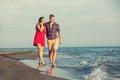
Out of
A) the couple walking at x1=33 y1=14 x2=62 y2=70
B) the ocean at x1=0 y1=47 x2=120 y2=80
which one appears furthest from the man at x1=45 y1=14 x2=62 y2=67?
the ocean at x1=0 y1=47 x2=120 y2=80

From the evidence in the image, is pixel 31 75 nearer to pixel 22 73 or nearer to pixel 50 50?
pixel 22 73

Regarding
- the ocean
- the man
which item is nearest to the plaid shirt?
the man

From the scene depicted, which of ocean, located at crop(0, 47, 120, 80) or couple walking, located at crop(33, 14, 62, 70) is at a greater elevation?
couple walking, located at crop(33, 14, 62, 70)

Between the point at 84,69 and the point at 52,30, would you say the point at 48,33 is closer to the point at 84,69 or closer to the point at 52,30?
the point at 52,30

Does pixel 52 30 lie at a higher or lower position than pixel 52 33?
higher

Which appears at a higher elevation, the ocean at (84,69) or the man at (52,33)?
the man at (52,33)

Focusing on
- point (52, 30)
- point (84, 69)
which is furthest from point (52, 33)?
point (84, 69)

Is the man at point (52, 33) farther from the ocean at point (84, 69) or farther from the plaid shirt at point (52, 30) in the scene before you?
the ocean at point (84, 69)

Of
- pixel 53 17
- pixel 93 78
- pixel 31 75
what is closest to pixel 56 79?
pixel 31 75

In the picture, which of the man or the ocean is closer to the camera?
the ocean

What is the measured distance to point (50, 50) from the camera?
11695 millimetres

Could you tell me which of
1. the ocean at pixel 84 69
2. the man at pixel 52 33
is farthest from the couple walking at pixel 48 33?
the ocean at pixel 84 69

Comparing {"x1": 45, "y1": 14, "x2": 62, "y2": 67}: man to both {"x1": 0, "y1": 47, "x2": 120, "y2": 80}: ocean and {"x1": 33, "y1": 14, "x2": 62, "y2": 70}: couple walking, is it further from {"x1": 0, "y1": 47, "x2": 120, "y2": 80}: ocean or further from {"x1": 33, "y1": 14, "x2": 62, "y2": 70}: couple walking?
{"x1": 0, "y1": 47, "x2": 120, "y2": 80}: ocean

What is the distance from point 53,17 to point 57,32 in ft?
2.07
